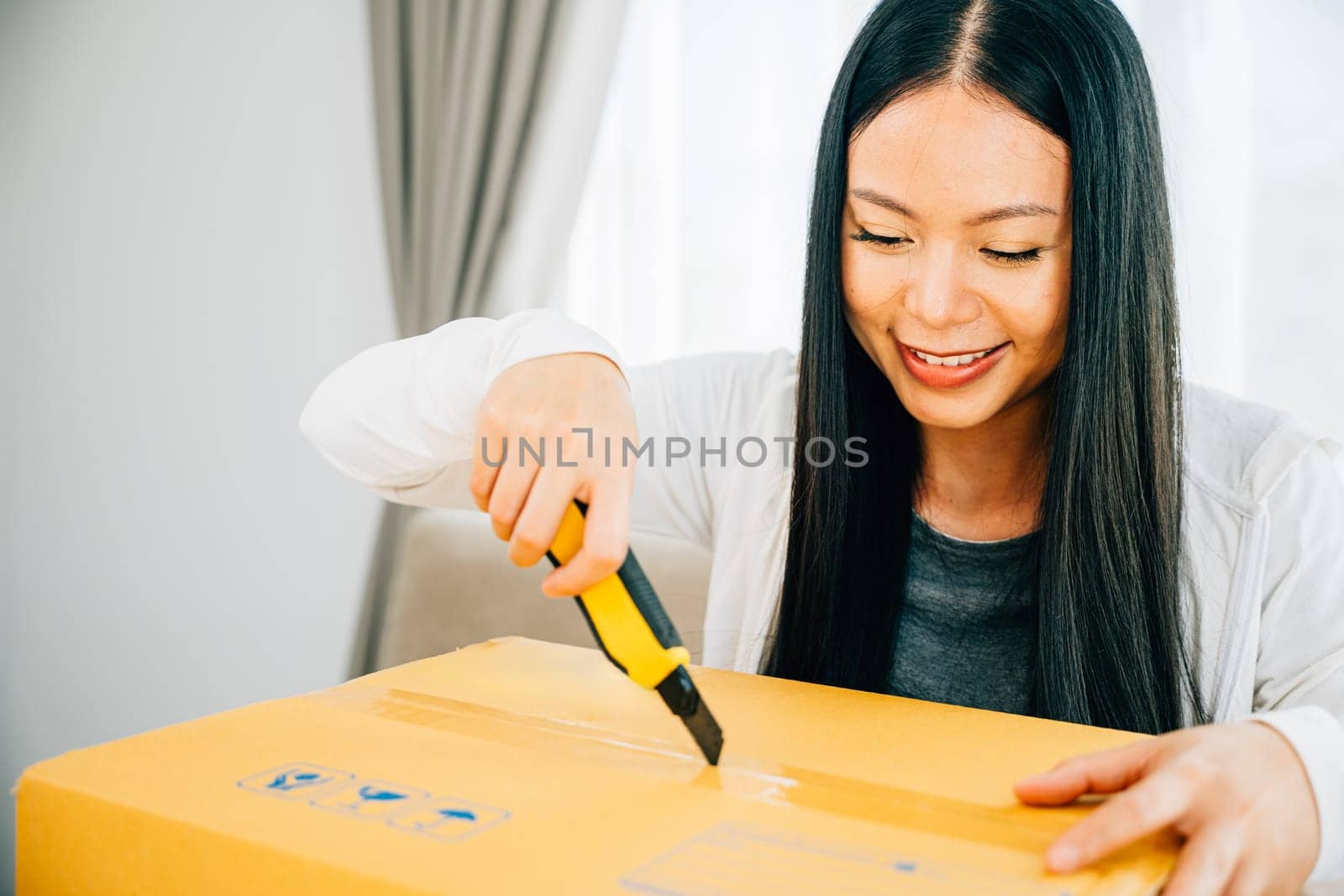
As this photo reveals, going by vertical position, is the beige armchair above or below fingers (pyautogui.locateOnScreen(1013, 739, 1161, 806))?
below

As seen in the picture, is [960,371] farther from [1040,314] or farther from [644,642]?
[644,642]

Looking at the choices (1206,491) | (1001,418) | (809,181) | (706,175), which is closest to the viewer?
(1206,491)

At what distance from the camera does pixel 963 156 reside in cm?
79

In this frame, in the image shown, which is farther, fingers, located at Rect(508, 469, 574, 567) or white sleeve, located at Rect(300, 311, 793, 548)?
white sleeve, located at Rect(300, 311, 793, 548)

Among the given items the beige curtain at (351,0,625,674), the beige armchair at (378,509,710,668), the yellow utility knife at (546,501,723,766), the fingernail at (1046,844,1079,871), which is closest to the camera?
the fingernail at (1046,844,1079,871)

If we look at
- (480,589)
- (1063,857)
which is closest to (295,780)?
(1063,857)

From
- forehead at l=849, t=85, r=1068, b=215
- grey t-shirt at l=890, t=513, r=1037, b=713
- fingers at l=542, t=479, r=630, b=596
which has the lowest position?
grey t-shirt at l=890, t=513, r=1037, b=713

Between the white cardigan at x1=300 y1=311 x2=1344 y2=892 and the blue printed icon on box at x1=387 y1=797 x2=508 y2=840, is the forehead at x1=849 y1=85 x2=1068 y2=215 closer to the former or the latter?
the white cardigan at x1=300 y1=311 x2=1344 y2=892

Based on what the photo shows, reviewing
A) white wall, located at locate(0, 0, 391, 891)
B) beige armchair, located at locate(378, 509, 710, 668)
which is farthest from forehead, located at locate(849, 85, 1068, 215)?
white wall, located at locate(0, 0, 391, 891)

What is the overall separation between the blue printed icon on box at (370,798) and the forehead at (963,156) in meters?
0.55

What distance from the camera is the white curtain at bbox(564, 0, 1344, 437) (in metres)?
1.50

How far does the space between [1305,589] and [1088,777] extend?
1.59 feet

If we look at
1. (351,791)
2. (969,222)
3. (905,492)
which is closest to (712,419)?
(905,492)

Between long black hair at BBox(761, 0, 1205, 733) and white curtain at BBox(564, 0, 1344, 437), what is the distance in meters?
0.77
